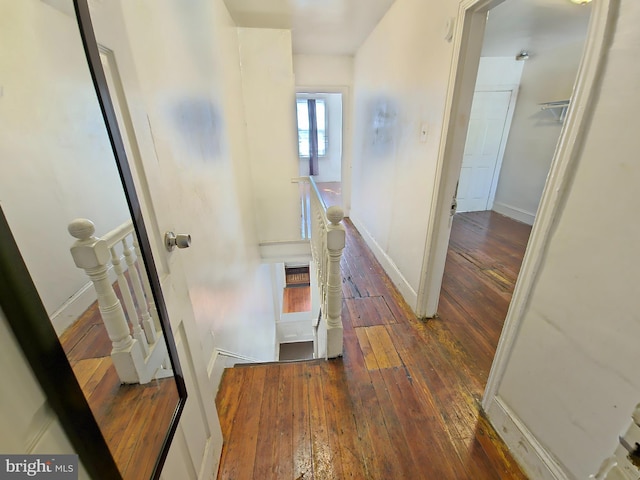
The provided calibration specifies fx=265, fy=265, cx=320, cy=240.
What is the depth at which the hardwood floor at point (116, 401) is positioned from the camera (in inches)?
→ 18.8

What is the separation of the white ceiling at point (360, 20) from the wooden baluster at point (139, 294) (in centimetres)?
264

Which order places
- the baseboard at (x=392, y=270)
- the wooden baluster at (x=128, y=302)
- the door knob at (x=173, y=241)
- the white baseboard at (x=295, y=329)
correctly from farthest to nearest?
1. the white baseboard at (x=295, y=329)
2. the baseboard at (x=392, y=270)
3. the door knob at (x=173, y=241)
4. the wooden baluster at (x=128, y=302)

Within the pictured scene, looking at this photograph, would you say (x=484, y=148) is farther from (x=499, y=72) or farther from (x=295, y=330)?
(x=295, y=330)

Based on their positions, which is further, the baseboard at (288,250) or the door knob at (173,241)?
the baseboard at (288,250)

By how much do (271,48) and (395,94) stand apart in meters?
1.52

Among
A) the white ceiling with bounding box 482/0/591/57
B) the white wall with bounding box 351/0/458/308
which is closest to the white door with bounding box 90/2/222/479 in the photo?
the white wall with bounding box 351/0/458/308

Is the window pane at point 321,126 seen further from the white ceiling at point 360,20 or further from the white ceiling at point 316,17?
the white ceiling at point 316,17

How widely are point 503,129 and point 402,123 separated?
3.15 metres

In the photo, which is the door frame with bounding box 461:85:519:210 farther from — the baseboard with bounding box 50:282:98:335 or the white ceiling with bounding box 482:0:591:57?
the baseboard with bounding box 50:282:98:335

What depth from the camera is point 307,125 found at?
7789 mm

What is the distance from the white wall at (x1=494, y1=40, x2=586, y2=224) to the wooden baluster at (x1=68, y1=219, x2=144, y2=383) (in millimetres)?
4980

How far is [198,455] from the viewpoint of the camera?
1036mm

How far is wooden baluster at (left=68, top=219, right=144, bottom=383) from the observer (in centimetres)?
50

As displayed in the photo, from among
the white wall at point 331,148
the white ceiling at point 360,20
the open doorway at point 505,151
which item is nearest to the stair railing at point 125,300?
the open doorway at point 505,151
